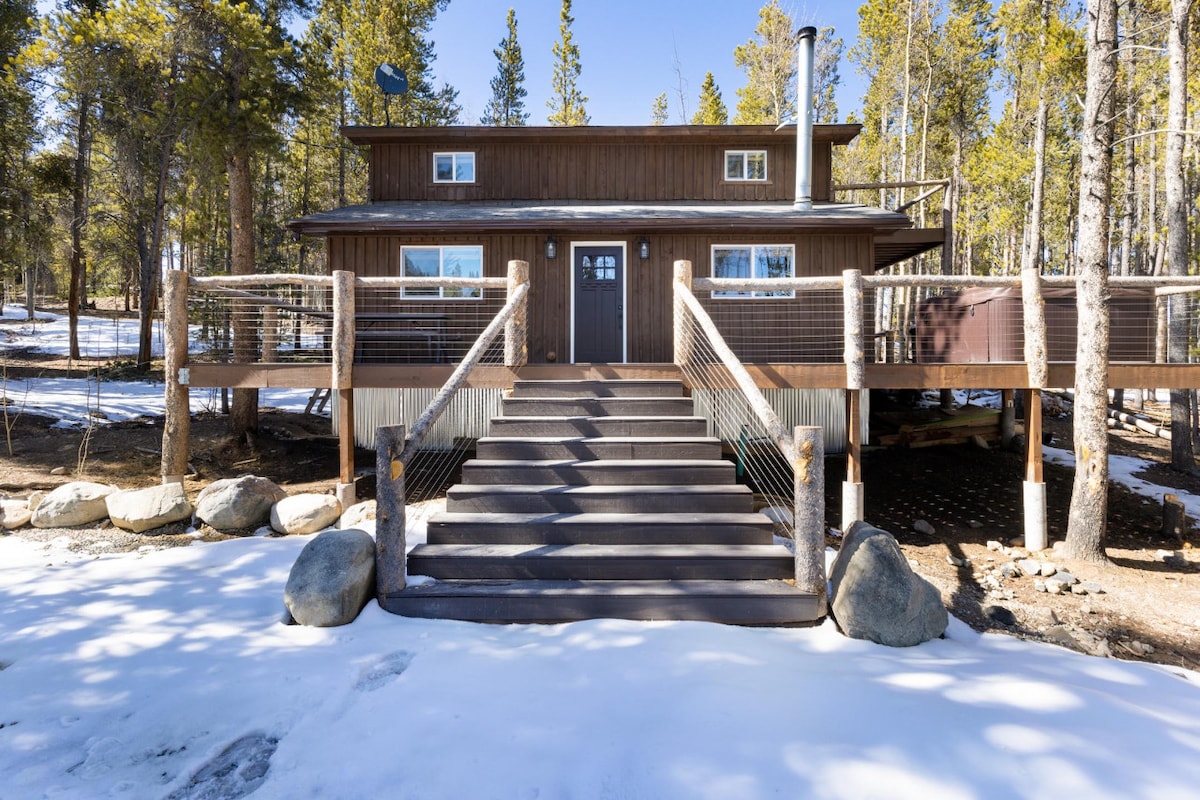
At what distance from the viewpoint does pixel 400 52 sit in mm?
18812

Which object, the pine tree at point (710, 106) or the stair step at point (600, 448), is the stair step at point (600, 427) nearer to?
the stair step at point (600, 448)

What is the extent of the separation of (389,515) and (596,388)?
285 centimetres

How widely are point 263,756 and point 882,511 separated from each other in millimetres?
7990

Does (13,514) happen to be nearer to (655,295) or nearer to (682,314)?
(682,314)

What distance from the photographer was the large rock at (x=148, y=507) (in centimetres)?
575

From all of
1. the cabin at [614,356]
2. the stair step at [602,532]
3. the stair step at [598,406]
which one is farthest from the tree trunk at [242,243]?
the stair step at [602,532]

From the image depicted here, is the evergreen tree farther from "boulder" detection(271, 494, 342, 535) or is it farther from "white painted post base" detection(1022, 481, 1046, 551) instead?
"boulder" detection(271, 494, 342, 535)

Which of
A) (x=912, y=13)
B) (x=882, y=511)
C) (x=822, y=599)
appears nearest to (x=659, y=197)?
(x=882, y=511)

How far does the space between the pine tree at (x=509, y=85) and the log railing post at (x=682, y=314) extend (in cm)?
2348

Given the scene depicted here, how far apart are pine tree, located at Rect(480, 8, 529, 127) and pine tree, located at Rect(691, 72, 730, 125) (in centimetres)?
870

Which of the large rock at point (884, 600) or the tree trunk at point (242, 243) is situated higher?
the tree trunk at point (242, 243)

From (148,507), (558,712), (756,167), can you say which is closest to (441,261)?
(148,507)

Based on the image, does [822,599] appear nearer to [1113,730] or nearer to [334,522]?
[1113,730]

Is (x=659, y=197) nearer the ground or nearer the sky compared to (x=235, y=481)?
nearer the sky
